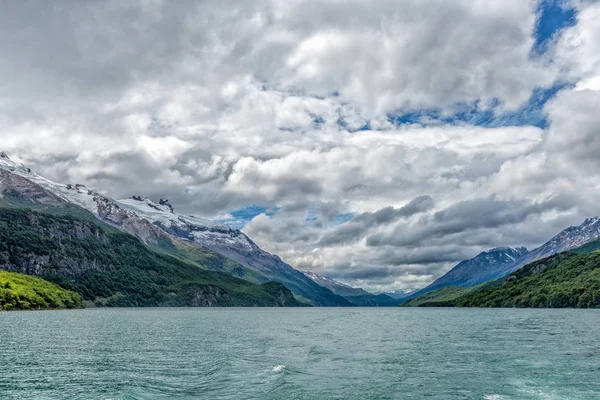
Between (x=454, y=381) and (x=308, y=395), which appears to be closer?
(x=308, y=395)

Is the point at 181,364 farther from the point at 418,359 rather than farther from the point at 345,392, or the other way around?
the point at 418,359

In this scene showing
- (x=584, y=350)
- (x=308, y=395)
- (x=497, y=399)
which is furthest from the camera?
(x=584, y=350)

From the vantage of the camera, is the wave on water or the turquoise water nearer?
the turquoise water

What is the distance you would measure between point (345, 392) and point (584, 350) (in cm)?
5706

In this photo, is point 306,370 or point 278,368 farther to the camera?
point 278,368

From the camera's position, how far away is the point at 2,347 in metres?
96.5

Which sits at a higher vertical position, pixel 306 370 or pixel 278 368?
pixel 278 368

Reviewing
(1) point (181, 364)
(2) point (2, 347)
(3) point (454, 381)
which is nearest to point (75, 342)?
(2) point (2, 347)

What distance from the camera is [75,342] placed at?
361ft

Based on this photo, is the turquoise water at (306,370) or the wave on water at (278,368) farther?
the wave on water at (278,368)

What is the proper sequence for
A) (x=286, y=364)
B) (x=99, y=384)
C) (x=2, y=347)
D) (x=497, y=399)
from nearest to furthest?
(x=497, y=399) < (x=99, y=384) < (x=286, y=364) < (x=2, y=347)

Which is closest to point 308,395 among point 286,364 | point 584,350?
point 286,364

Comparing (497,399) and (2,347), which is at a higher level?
(2,347)

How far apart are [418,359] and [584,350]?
3260 centimetres
